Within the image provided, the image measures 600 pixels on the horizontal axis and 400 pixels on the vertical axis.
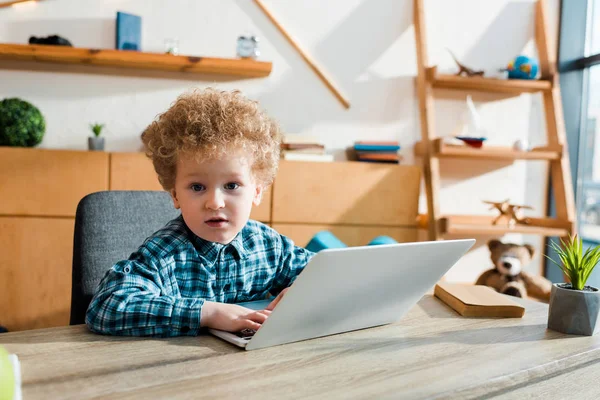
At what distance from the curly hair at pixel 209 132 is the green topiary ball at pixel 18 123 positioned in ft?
5.73

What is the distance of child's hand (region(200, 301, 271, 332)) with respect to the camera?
848 millimetres

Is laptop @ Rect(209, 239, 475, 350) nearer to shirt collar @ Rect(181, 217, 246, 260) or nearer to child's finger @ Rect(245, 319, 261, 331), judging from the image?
child's finger @ Rect(245, 319, 261, 331)

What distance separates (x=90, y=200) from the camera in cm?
129

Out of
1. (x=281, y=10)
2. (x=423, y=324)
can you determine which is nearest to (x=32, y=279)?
(x=281, y=10)

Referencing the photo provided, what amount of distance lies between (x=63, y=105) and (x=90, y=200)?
1.77 metres

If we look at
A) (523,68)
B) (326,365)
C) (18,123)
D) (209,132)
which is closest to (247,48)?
(18,123)

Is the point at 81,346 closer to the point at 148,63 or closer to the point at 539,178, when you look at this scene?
the point at 148,63

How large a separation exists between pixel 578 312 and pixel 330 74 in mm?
2468

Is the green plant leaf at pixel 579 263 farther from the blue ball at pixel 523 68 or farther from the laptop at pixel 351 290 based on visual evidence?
the blue ball at pixel 523 68

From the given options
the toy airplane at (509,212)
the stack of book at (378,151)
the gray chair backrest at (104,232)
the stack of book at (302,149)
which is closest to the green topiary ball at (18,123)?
the stack of book at (302,149)

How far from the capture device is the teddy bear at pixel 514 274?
2938 mm

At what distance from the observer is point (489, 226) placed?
10.0 feet

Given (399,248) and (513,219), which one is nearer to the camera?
(399,248)

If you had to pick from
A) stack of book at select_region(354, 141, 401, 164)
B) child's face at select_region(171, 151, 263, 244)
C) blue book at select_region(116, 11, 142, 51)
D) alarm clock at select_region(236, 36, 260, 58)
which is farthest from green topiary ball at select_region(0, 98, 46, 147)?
child's face at select_region(171, 151, 263, 244)
